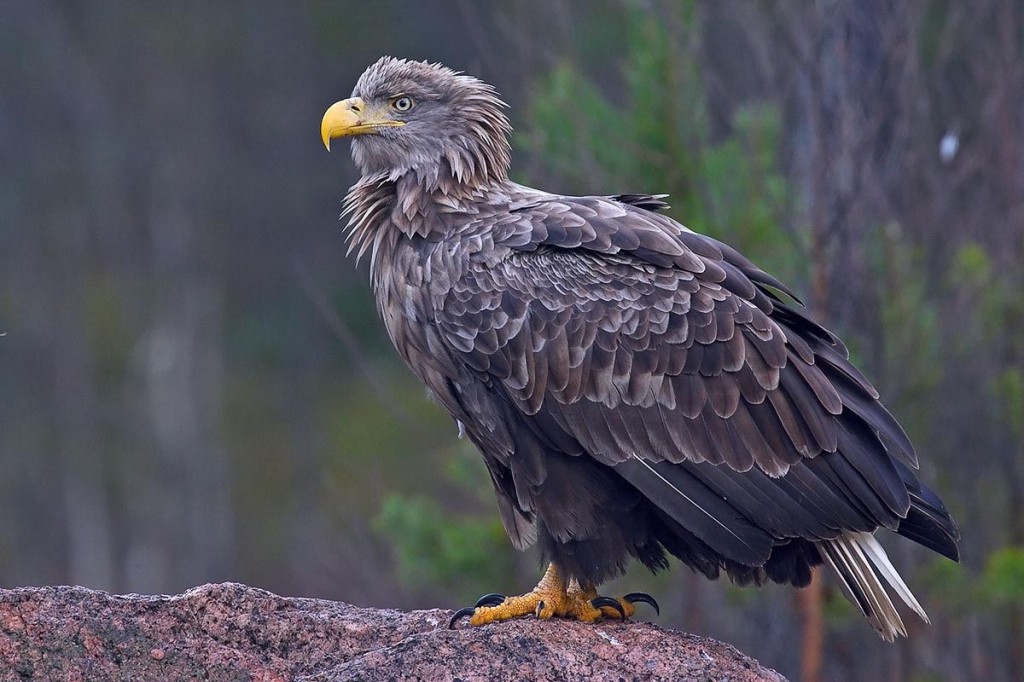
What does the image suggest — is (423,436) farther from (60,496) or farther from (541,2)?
(60,496)

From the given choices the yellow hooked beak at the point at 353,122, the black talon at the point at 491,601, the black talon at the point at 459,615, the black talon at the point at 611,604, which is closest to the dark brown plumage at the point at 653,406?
the black talon at the point at 611,604

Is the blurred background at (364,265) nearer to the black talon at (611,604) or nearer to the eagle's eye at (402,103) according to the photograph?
the eagle's eye at (402,103)

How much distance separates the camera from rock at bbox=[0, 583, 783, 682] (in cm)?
492

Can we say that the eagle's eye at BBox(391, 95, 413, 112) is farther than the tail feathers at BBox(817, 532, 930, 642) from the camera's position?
Yes

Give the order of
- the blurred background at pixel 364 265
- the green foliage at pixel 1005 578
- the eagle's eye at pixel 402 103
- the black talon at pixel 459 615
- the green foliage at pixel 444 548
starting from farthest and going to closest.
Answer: the green foliage at pixel 444 548
the blurred background at pixel 364 265
the green foliage at pixel 1005 578
the eagle's eye at pixel 402 103
the black talon at pixel 459 615

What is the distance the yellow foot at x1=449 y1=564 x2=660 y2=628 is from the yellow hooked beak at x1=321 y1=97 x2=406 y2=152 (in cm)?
193

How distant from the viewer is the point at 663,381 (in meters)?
5.64

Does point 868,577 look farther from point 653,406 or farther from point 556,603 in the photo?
point 556,603

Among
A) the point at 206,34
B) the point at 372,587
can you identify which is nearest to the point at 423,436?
the point at 372,587

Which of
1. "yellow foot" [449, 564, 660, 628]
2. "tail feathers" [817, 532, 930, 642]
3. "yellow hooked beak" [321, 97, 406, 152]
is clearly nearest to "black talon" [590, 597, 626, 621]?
"yellow foot" [449, 564, 660, 628]

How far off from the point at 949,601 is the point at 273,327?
18.8 m

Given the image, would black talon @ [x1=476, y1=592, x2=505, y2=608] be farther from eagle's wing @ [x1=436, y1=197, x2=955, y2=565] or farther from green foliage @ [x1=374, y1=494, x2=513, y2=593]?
green foliage @ [x1=374, y1=494, x2=513, y2=593]

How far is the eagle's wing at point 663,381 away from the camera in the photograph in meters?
5.54

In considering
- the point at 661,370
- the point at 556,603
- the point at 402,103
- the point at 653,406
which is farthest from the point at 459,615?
the point at 402,103
